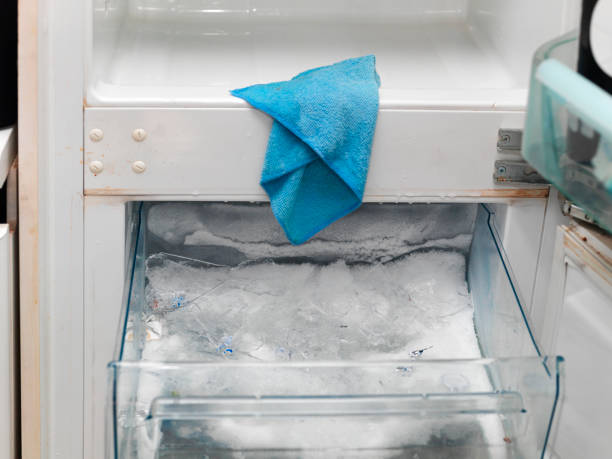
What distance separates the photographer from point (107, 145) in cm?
130

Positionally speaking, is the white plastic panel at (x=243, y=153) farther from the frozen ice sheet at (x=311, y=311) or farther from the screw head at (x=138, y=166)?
the frozen ice sheet at (x=311, y=311)

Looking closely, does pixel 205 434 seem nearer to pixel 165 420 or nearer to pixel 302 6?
pixel 165 420

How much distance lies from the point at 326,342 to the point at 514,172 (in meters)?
0.45

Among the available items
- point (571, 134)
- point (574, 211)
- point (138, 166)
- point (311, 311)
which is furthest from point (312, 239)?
point (571, 134)

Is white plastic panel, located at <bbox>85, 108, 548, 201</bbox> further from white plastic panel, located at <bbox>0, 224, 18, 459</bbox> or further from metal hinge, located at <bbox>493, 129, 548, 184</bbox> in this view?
white plastic panel, located at <bbox>0, 224, 18, 459</bbox>

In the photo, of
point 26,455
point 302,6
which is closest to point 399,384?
point 26,455

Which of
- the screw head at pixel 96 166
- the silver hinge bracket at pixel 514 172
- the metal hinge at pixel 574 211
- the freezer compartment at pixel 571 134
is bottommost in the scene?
the metal hinge at pixel 574 211

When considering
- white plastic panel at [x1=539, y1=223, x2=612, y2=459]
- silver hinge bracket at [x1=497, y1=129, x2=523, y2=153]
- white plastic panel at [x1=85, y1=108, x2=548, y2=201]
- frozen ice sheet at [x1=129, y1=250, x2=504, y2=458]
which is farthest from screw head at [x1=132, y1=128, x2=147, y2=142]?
white plastic panel at [x1=539, y1=223, x2=612, y2=459]

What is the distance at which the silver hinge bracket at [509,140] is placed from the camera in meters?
1.33

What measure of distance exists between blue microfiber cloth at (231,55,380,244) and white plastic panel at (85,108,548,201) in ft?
0.09

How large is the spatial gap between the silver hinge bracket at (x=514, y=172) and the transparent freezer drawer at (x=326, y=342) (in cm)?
12

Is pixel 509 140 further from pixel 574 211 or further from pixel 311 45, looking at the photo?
pixel 311 45

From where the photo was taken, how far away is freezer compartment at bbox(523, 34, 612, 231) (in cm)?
78

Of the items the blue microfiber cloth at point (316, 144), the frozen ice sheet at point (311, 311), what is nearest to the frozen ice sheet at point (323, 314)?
the frozen ice sheet at point (311, 311)
